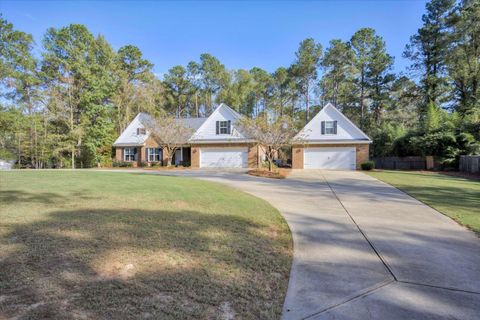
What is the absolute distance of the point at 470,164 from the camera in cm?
1930

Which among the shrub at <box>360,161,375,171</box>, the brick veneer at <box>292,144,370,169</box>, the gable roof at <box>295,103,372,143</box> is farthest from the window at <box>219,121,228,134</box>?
the shrub at <box>360,161,375,171</box>

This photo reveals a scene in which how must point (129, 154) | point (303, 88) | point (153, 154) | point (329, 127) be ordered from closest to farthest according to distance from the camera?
point (329, 127) < point (153, 154) < point (129, 154) < point (303, 88)

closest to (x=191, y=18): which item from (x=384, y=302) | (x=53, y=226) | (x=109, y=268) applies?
(x=53, y=226)

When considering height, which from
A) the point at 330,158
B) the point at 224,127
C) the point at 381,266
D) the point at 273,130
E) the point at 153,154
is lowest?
the point at 381,266

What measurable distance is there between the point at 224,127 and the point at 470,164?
759 inches

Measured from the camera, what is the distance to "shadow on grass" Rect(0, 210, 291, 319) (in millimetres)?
2604

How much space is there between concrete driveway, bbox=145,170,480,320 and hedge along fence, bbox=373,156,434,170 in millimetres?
18987

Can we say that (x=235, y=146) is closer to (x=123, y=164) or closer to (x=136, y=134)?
(x=136, y=134)

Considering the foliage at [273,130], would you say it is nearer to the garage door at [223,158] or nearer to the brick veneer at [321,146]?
the brick veneer at [321,146]

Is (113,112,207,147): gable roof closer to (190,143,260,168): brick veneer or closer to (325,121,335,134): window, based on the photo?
(190,143,260,168): brick veneer

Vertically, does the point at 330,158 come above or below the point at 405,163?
above

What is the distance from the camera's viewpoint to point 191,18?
14641 mm

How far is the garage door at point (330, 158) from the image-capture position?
23.8 metres

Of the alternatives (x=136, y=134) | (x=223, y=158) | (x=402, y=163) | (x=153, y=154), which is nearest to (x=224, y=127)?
(x=223, y=158)
